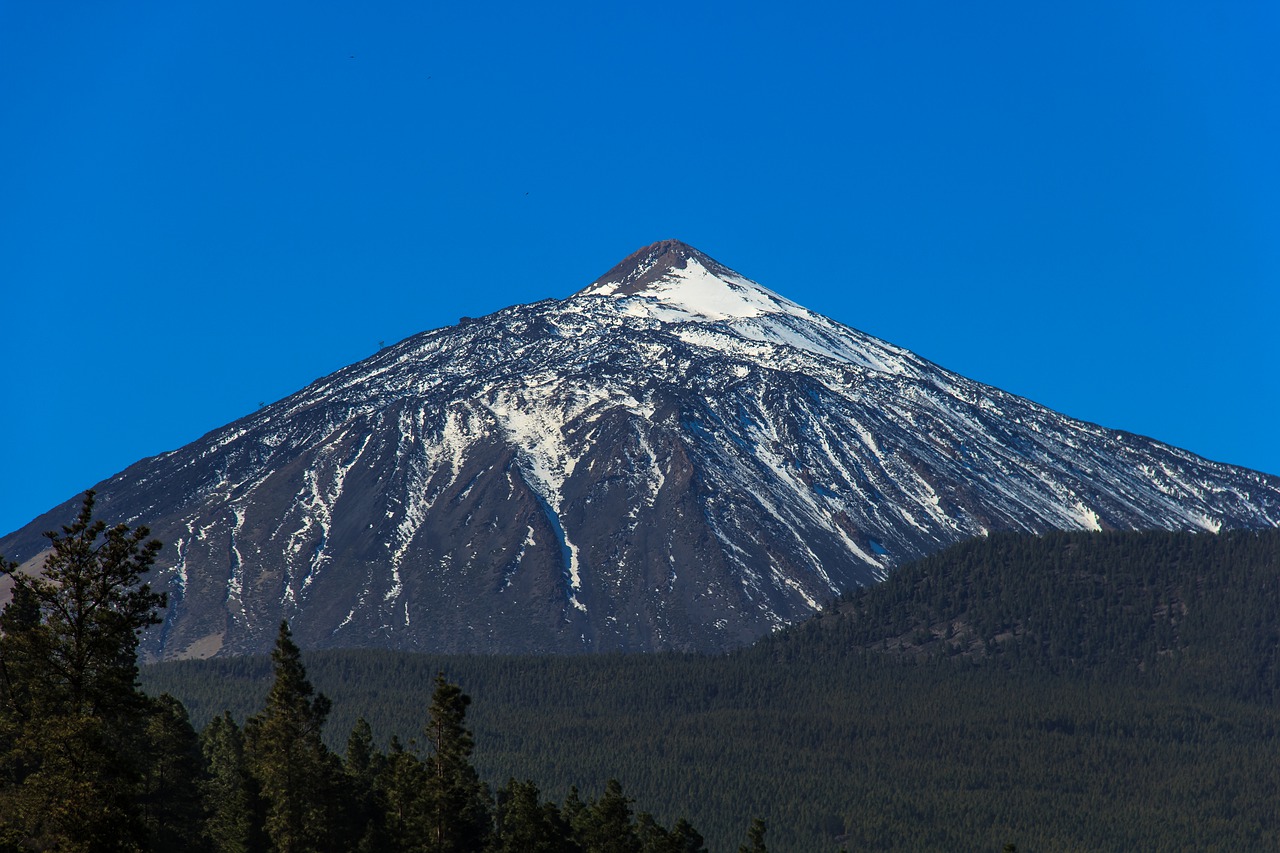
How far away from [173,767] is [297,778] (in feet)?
26.4

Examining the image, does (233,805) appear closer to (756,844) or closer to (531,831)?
(531,831)

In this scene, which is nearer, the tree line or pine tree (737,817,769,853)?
the tree line

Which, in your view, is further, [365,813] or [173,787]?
[365,813]

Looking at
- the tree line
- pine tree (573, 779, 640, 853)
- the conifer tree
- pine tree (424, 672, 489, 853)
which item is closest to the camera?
the tree line

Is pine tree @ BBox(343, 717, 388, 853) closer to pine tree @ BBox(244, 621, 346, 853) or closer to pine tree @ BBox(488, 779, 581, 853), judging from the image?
pine tree @ BBox(244, 621, 346, 853)

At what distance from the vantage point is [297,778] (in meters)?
74.9

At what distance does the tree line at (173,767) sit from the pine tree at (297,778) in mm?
75

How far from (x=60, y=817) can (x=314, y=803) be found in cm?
2335

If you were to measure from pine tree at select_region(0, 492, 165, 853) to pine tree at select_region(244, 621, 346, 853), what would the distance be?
56.6 feet

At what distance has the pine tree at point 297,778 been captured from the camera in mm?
74625

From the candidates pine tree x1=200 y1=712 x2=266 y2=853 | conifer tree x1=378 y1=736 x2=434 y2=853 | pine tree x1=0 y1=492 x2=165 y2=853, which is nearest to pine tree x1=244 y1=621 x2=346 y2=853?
conifer tree x1=378 y1=736 x2=434 y2=853

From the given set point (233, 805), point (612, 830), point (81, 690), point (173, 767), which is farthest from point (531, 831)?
point (81, 690)

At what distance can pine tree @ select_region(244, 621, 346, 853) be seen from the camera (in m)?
74.6

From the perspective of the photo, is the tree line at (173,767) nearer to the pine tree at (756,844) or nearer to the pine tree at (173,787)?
the pine tree at (173,787)
